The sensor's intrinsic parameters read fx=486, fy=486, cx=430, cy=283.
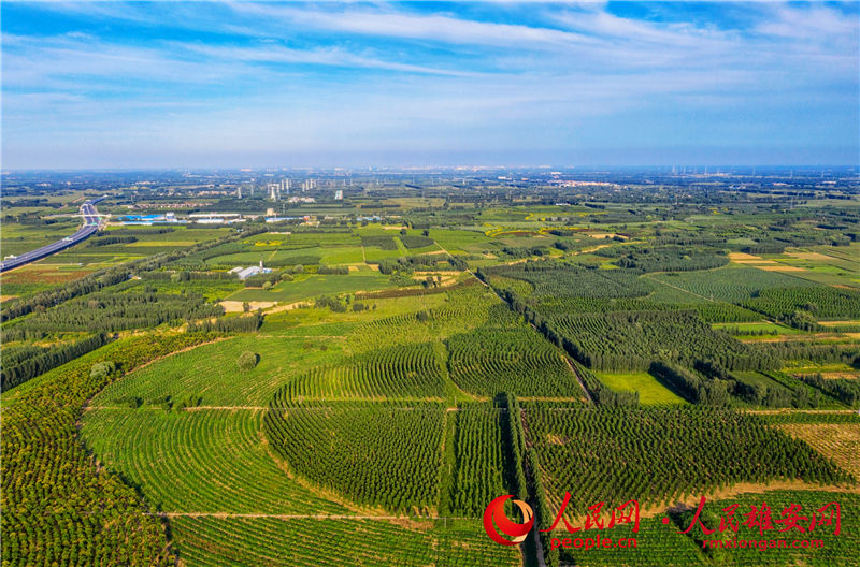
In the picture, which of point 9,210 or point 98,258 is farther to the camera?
point 9,210

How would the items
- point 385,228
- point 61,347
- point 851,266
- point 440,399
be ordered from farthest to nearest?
1. point 385,228
2. point 851,266
3. point 61,347
4. point 440,399

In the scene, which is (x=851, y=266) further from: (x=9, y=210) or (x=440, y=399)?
(x=9, y=210)

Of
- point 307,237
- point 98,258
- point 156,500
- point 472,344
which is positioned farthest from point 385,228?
point 156,500

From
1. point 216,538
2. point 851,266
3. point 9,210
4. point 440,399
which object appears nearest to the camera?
point 216,538
